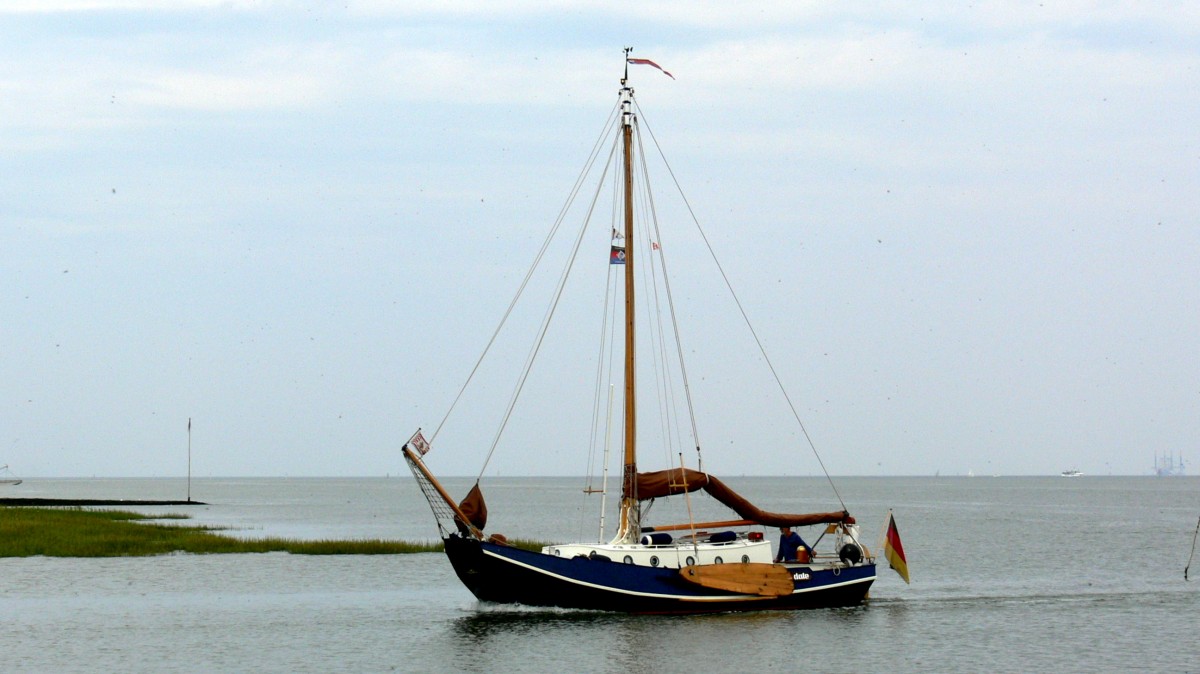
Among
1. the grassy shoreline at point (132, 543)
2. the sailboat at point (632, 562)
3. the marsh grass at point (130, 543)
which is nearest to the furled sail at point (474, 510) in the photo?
the sailboat at point (632, 562)

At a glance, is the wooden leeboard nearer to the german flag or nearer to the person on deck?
the person on deck

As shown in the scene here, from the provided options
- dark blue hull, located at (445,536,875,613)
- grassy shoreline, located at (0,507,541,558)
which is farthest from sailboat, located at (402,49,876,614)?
grassy shoreline, located at (0,507,541,558)

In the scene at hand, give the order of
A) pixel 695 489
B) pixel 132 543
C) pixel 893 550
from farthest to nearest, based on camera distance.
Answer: pixel 132 543 → pixel 893 550 → pixel 695 489

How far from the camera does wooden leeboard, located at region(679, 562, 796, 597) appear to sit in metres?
44.8

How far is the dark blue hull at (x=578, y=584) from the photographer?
4403cm

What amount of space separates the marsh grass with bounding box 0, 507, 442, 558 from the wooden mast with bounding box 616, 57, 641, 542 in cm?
3321

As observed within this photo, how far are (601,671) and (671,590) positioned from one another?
723 centimetres

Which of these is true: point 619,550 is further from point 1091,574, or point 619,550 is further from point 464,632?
point 1091,574

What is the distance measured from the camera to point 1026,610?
50.9 meters

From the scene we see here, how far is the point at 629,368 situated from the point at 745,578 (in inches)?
325

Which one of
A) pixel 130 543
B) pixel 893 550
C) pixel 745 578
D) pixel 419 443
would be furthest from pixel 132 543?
pixel 893 550

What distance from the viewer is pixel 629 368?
152 feet

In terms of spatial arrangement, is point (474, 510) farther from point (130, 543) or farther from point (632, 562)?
Result: point (130, 543)

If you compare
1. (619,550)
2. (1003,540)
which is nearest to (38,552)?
(619,550)
